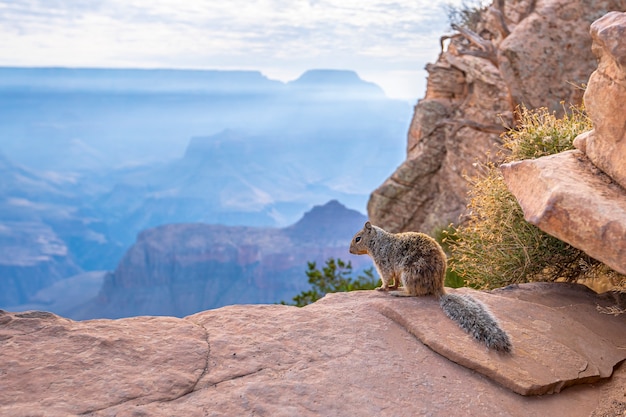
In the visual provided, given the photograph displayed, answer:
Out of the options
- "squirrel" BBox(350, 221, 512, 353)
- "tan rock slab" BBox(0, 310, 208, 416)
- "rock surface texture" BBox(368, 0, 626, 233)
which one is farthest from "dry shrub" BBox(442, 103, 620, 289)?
"rock surface texture" BBox(368, 0, 626, 233)

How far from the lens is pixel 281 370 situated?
4988mm

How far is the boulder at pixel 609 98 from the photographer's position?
5414mm

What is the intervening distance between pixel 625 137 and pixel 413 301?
2.66 meters

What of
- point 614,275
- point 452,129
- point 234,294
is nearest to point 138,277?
point 234,294

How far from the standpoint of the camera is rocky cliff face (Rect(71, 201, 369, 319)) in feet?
294

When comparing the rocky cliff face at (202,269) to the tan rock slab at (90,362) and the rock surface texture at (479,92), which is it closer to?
the rock surface texture at (479,92)

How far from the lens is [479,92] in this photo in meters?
17.9

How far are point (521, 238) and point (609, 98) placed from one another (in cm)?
246

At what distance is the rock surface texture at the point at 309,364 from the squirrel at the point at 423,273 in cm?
14

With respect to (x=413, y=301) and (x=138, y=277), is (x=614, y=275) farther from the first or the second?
(x=138, y=277)

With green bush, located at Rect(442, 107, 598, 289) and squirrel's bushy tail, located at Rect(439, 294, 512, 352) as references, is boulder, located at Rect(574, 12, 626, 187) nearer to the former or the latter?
green bush, located at Rect(442, 107, 598, 289)

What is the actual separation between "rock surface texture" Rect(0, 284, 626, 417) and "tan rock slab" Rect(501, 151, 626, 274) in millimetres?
1109

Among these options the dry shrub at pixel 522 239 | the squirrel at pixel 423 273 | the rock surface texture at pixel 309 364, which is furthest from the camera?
the dry shrub at pixel 522 239

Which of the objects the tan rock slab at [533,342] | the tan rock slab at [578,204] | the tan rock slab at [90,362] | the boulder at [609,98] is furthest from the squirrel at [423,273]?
the tan rock slab at [90,362]
